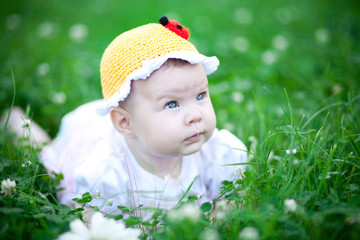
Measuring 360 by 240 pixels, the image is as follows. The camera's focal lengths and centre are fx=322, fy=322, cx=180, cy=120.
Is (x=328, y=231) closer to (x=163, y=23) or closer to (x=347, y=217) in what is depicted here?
(x=347, y=217)

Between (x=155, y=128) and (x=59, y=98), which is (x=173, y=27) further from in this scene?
(x=59, y=98)

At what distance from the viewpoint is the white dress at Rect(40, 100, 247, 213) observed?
217 centimetres

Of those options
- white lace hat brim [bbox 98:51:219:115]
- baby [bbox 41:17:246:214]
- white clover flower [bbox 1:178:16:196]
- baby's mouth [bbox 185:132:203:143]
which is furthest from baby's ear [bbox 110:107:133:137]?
white clover flower [bbox 1:178:16:196]

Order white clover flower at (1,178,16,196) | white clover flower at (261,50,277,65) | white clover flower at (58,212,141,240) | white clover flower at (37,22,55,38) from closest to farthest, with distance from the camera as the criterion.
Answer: white clover flower at (58,212,141,240) < white clover flower at (1,178,16,196) < white clover flower at (261,50,277,65) < white clover flower at (37,22,55,38)

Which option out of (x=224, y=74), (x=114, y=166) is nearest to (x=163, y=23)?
(x=114, y=166)

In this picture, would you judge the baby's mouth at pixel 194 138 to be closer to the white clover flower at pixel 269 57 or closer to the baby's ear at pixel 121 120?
the baby's ear at pixel 121 120

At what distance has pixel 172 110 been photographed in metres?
1.96

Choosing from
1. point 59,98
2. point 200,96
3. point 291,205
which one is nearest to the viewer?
point 291,205

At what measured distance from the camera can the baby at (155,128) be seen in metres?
1.94

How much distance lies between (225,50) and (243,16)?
1.52 meters

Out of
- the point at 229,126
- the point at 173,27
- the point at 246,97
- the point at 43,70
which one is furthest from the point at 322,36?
the point at 43,70

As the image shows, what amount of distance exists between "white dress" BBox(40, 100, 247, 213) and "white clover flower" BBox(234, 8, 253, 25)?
3785mm

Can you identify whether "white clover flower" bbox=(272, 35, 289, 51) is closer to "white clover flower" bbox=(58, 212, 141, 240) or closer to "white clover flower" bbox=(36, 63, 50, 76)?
"white clover flower" bbox=(36, 63, 50, 76)

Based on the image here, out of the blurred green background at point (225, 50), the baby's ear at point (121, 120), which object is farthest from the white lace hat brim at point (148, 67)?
the blurred green background at point (225, 50)
